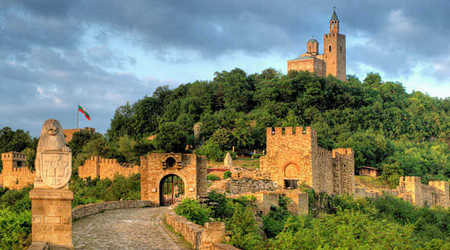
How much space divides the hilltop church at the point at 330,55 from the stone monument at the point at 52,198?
223 ft

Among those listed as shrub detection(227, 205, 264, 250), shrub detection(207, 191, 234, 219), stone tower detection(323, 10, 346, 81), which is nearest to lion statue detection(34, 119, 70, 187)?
shrub detection(227, 205, 264, 250)

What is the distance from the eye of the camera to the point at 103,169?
39.5 metres

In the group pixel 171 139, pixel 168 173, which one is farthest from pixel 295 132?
pixel 171 139

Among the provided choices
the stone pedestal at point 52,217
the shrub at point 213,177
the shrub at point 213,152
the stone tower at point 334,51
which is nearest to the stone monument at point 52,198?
the stone pedestal at point 52,217

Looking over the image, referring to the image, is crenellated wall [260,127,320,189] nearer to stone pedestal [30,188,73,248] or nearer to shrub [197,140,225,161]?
shrub [197,140,225,161]

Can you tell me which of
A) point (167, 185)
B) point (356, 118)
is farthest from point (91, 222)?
point (356, 118)

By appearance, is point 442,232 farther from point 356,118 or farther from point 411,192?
point 356,118

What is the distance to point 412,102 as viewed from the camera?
236 ft

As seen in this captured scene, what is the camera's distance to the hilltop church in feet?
251

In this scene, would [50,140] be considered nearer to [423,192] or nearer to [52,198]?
[52,198]

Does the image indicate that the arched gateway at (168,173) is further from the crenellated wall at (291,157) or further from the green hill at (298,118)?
the green hill at (298,118)

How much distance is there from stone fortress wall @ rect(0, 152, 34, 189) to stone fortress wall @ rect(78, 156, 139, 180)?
815 centimetres

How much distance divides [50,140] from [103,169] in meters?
30.7

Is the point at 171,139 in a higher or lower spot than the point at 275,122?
lower
